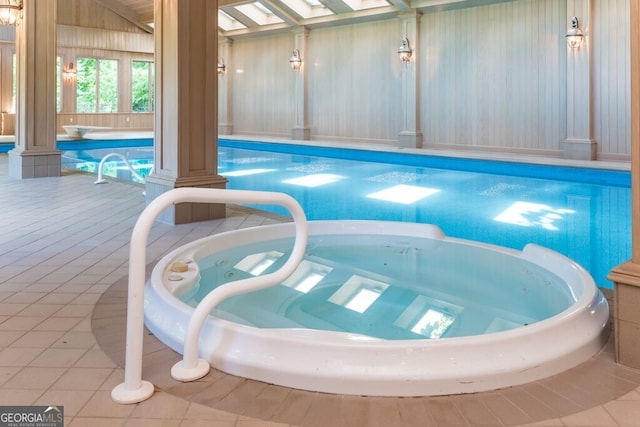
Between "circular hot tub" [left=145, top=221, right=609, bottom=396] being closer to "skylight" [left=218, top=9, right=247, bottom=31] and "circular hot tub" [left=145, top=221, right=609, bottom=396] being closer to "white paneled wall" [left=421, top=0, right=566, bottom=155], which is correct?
"white paneled wall" [left=421, top=0, right=566, bottom=155]

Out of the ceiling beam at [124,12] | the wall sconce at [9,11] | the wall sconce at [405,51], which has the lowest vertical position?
the wall sconce at [9,11]

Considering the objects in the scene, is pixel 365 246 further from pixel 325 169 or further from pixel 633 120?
pixel 325 169

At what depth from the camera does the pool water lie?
270cm

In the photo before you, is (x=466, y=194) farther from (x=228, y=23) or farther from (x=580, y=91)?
(x=228, y=23)

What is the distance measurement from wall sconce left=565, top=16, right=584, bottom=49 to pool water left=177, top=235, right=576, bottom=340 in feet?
21.0

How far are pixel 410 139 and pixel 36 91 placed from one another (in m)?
6.73

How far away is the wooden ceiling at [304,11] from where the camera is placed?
10.5 meters

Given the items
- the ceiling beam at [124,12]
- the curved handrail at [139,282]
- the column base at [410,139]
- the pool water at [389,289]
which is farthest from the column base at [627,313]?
the ceiling beam at [124,12]

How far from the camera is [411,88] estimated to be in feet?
36.0

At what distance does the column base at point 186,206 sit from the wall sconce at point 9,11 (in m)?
3.46

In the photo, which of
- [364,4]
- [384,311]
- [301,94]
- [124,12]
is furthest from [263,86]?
[384,311]

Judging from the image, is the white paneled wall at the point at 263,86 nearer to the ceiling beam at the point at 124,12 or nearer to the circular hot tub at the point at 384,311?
the ceiling beam at the point at 124,12

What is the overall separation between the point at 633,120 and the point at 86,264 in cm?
298

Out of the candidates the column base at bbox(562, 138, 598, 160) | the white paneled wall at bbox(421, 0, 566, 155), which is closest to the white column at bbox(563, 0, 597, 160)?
the column base at bbox(562, 138, 598, 160)
